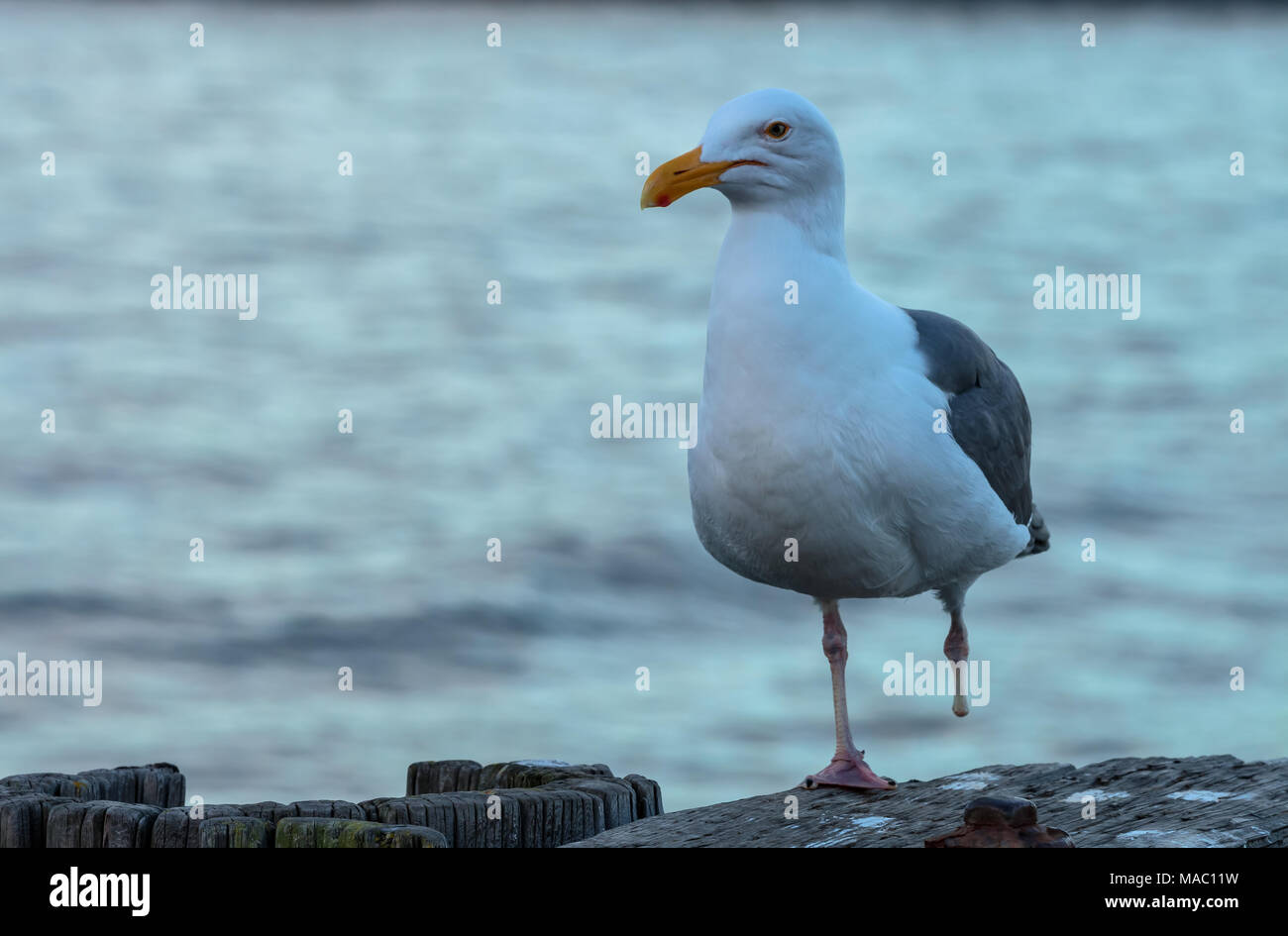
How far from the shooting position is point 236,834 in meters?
5.53

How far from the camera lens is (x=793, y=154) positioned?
23.0 feet

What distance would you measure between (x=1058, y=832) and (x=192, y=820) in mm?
2969

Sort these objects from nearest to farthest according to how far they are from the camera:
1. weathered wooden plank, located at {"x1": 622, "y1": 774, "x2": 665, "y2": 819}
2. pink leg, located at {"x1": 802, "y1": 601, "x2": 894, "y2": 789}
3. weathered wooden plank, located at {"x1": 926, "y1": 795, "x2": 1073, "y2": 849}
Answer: weathered wooden plank, located at {"x1": 926, "y1": 795, "x2": 1073, "y2": 849} < weathered wooden plank, located at {"x1": 622, "y1": 774, "x2": 665, "y2": 819} < pink leg, located at {"x1": 802, "y1": 601, "x2": 894, "y2": 789}

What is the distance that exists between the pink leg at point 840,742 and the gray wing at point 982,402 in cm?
106

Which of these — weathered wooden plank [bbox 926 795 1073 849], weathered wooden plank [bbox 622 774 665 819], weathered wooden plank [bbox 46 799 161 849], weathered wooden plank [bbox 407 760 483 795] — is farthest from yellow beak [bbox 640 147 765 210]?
weathered wooden plank [bbox 46 799 161 849]

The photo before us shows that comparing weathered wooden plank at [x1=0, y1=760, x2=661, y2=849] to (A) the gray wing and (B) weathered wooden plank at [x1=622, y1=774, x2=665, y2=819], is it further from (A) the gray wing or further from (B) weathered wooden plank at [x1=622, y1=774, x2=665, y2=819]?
(A) the gray wing

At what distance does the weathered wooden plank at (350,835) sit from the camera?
5.44 m

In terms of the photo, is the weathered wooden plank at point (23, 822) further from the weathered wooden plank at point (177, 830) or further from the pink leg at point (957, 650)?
the pink leg at point (957, 650)

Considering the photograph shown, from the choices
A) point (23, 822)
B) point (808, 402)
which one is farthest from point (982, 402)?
point (23, 822)

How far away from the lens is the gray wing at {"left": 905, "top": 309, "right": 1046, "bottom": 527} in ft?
24.6

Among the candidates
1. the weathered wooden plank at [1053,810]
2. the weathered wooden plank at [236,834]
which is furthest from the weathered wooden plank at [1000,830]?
the weathered wooden plank at [236,834]

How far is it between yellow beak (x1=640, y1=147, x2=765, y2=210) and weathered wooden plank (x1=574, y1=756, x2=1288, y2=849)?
255 cm
